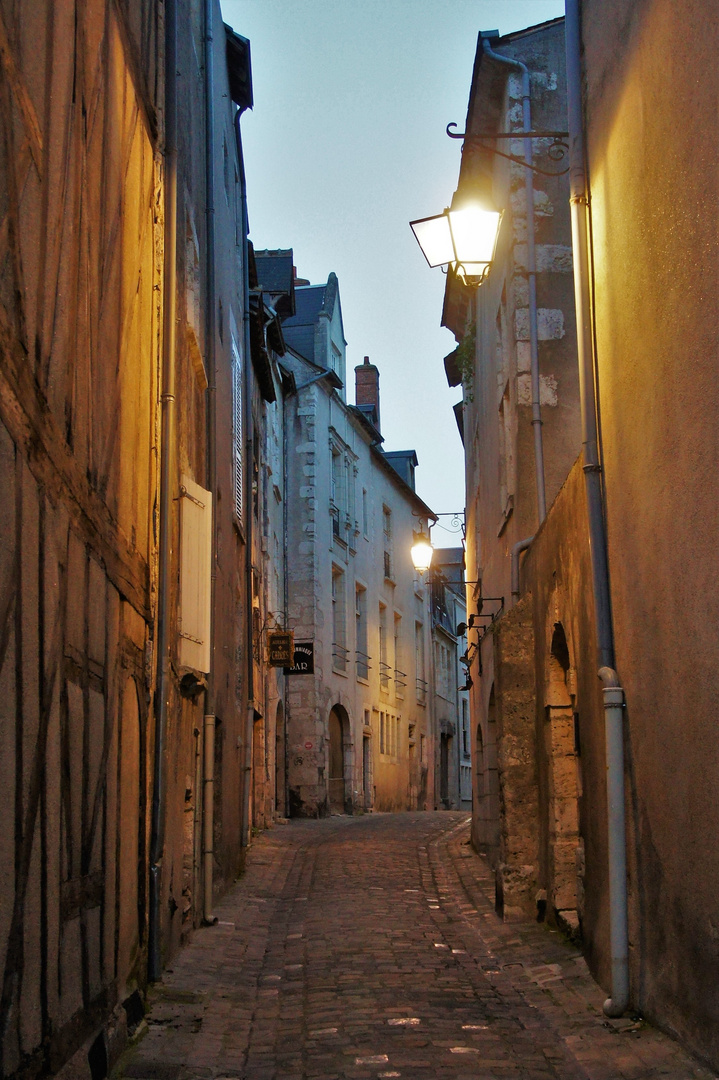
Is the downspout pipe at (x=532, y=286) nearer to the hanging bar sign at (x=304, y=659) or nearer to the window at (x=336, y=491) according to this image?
the hanging bar sign at (x=304, y=659)

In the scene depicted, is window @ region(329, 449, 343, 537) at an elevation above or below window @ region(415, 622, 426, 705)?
above

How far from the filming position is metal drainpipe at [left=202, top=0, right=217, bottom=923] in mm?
8633

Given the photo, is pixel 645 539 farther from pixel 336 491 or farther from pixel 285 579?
pixel 336 491

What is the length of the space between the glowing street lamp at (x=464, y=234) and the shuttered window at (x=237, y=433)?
5.41m

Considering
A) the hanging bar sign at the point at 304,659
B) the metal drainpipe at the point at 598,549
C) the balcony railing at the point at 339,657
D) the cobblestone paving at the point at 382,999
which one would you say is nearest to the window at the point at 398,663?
the balcony railing at the point at 339,657

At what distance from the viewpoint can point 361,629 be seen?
87.7 feet

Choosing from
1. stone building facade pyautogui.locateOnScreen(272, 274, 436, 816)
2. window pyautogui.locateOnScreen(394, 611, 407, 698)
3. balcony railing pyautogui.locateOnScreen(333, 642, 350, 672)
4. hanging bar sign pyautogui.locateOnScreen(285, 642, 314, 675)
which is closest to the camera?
hanging bar sign pyautogui.locateOnScreen(285, 642, 314, 675)

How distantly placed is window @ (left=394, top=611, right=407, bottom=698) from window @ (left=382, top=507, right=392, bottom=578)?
4.08 ft

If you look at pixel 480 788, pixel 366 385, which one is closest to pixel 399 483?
pixel 366 385

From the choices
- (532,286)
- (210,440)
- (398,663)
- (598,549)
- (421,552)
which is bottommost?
(598,549)

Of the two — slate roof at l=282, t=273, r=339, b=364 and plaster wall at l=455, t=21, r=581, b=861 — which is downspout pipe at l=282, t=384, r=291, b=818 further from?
plaster wall at l=455, t=21, r=581, b=861

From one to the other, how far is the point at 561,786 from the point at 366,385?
25423 millimetres

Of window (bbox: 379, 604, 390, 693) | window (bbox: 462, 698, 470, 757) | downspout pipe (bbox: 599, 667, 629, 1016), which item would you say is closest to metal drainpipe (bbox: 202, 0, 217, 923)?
downspout pipe (bbox: 599, 667, 629, 1016)

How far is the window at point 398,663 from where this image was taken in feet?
98.8
